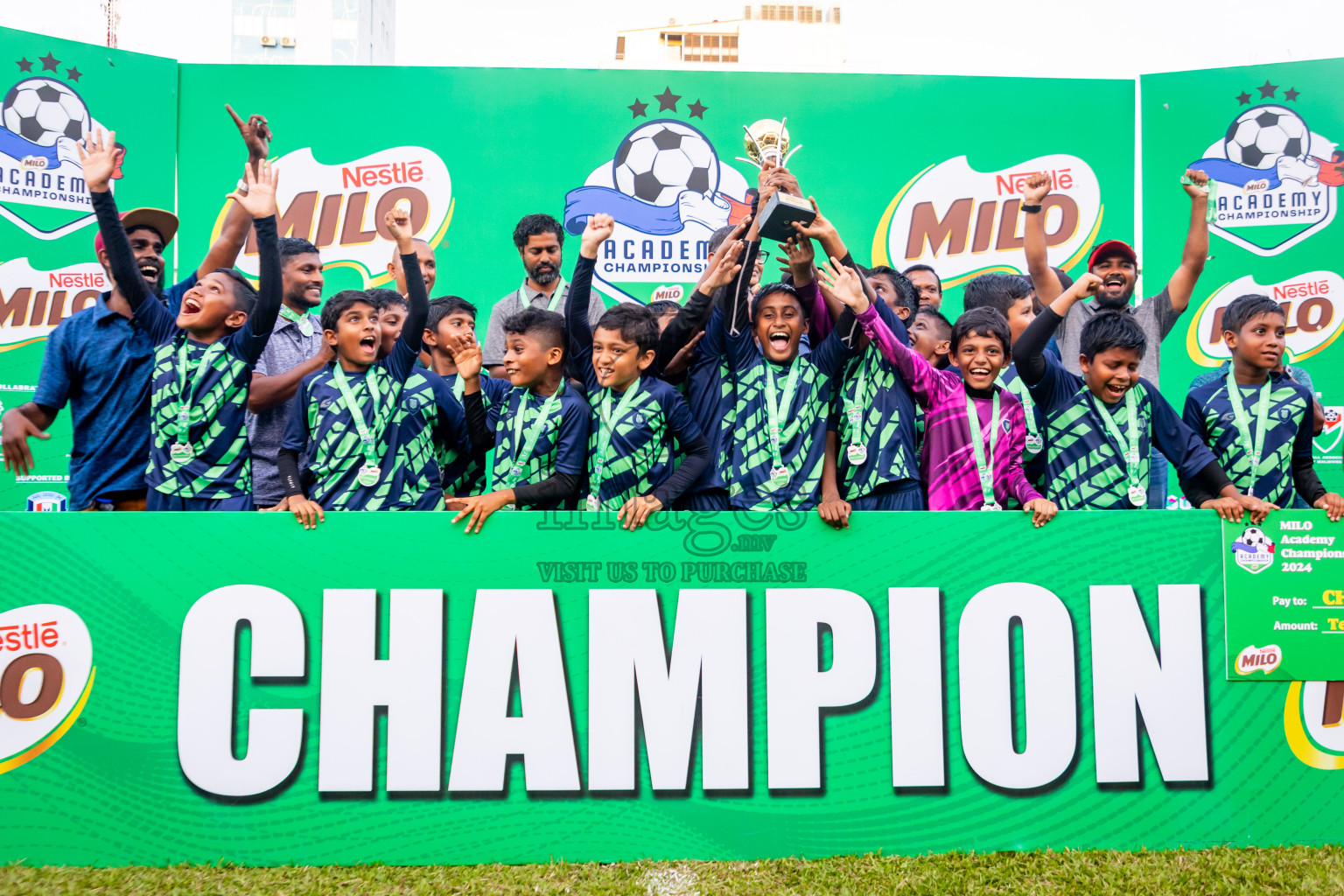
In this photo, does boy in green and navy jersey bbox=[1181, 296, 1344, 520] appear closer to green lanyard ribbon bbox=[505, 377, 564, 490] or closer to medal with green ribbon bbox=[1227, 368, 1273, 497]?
medal with green ribbon bbox=[1227, 368, 1273, 497]

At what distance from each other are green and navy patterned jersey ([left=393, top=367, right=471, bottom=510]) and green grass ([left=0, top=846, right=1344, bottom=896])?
1435 millimetres

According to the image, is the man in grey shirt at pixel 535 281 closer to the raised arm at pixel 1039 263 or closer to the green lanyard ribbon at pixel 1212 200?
the raised arm at pixel 1039 263

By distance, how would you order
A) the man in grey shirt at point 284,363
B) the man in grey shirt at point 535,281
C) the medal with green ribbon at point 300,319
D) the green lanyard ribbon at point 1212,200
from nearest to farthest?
the man in grey shirt at point 284,363 → the medal with green ribbon at point 300,319 → the man in grey shirt at point 535,281 → the green lanyard ribbon at point 1212,200

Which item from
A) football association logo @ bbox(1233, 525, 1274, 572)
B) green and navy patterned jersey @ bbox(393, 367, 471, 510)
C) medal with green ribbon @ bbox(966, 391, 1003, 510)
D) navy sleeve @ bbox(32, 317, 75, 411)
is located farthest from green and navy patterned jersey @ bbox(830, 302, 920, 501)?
navy sleeve @ bbox(32, 317, 75, 411)

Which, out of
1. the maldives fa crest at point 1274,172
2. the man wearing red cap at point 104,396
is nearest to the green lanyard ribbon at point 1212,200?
the maldives fa crest at point 1274,172

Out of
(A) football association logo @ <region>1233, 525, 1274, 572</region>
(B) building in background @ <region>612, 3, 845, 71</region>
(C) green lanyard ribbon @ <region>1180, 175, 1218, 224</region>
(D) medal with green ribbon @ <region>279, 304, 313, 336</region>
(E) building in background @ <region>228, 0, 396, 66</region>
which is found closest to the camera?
(A) football association logo @ <region>1233, 525, 1274, 572</region>

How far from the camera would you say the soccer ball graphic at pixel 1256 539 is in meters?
3.21

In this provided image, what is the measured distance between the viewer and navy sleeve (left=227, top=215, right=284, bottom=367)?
3.59 m

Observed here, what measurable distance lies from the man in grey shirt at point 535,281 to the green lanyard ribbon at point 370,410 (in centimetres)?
241

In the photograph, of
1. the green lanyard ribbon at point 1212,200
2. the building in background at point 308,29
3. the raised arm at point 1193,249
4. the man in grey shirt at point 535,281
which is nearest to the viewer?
the raised arm at point 1193,249

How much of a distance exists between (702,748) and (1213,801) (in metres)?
1.80

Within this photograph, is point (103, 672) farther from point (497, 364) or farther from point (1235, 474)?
point (1235, 474)

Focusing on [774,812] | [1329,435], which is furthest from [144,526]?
[1329,435]

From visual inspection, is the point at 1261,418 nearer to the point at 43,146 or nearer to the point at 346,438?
the point at 346,438
